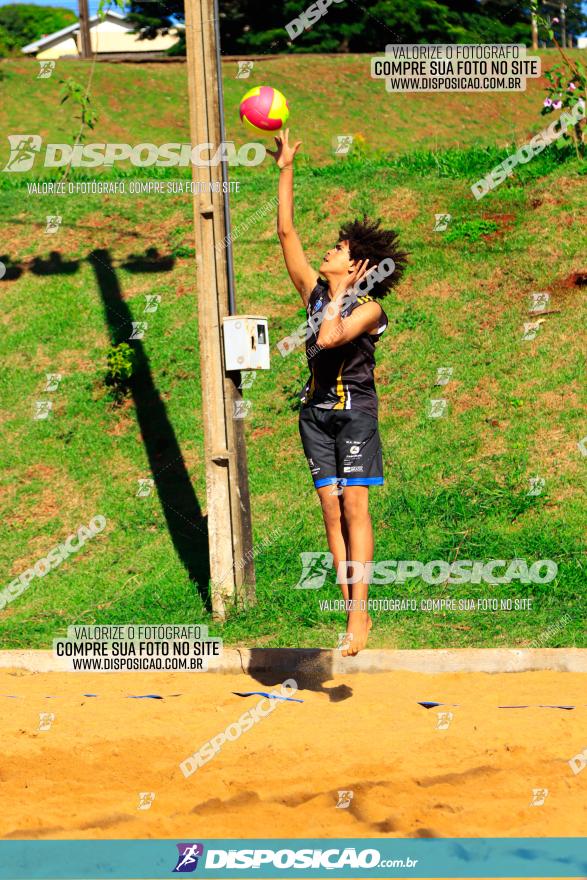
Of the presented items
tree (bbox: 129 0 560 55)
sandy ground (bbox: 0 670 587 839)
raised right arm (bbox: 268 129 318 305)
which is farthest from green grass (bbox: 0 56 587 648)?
tree (bbox: 129 0 560 55)

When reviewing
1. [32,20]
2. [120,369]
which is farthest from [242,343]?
[32,20]

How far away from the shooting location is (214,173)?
973 centimetres

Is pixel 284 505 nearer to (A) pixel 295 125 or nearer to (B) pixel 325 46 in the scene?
(A) pixel 295 125

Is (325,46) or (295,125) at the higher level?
(325,46)

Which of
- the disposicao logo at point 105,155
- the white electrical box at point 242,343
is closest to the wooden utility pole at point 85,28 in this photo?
the disposicao logo at point 105,155

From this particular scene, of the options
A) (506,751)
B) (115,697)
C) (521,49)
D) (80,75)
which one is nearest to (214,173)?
(115,697)

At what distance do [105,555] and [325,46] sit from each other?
1244 inches

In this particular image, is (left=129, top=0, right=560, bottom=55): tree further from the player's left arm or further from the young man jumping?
the player's left arm

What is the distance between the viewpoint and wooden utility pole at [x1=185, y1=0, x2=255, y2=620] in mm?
9758

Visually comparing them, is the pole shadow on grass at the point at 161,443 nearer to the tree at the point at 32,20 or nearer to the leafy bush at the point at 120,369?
the leafy bush at the point at 120,369

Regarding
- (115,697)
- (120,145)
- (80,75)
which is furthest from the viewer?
(80,75)

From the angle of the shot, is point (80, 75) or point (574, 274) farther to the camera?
point (80, 75)

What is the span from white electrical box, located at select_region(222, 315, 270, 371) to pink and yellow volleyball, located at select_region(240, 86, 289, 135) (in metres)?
1.79

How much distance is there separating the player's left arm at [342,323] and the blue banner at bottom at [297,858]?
122 inches
